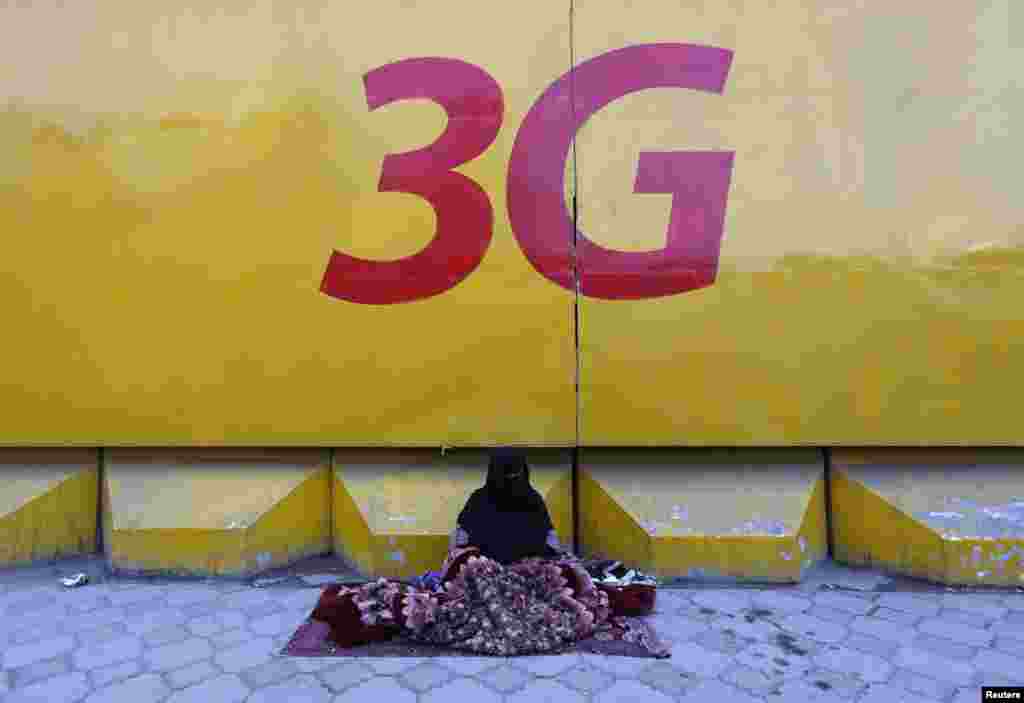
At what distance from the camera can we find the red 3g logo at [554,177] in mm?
3377

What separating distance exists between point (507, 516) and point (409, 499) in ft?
2.18

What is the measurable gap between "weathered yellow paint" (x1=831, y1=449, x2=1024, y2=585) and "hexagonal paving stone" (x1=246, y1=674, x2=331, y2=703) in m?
2.73

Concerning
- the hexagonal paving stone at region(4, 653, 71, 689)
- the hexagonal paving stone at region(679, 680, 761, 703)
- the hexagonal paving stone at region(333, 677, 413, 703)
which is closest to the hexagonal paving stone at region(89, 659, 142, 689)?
the hexagonal paving stone at region(4, 653, 71, 689)

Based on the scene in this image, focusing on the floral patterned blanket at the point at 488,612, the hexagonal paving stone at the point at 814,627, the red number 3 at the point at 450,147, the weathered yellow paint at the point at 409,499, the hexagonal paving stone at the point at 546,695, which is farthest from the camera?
the red number 3 at the point at 450,147

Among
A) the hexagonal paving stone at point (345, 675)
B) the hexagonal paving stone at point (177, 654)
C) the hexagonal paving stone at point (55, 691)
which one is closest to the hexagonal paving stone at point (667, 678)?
the hexagonal paving stone at point (345, 675)

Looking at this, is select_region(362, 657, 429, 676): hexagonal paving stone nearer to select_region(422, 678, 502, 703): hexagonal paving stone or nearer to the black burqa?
select_region(422, 678, 502, 703): hexagonal paving stone

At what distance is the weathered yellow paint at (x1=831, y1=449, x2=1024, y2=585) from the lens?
3.16 meters

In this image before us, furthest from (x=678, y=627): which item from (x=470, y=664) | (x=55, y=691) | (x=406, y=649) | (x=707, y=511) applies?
(x=55, y=691)

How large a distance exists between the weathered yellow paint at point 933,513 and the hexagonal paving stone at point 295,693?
2733 millimetres

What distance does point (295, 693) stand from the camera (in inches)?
89.2

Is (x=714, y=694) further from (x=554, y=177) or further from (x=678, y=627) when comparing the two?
(x=554, y=177)

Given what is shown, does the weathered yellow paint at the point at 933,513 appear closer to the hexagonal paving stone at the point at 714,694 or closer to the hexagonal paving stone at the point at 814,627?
the hexagonal paving stone at the point at 814,627

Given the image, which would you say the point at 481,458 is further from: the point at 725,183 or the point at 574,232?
the point at 725,183

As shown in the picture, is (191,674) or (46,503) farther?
(46,503)
